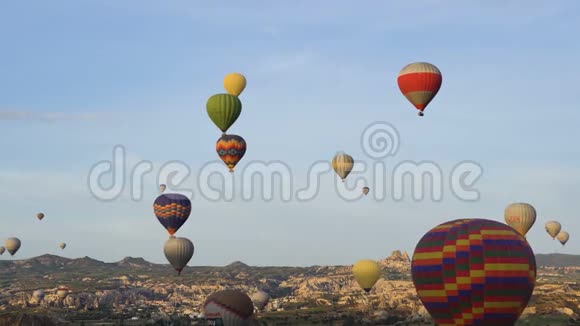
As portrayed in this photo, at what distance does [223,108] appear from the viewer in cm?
A: 9612

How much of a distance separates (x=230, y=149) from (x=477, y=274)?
140 feet

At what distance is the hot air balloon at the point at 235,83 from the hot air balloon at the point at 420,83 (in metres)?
24.0

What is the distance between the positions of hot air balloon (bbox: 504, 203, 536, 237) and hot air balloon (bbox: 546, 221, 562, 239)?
4837cm

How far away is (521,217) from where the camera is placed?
13312cm

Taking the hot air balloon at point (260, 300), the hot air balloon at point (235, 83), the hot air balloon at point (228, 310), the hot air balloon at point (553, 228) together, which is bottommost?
the hot air balloon at point (260, 300)

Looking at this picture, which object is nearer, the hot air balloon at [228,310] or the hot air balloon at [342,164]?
the hot air balloon at [228,310]

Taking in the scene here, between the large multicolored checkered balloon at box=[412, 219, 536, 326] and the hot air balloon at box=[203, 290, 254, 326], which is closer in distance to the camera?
the large multicolored checkered balloon at box=[412, 219, 536, 326]

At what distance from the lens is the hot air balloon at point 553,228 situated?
180625 millimetres

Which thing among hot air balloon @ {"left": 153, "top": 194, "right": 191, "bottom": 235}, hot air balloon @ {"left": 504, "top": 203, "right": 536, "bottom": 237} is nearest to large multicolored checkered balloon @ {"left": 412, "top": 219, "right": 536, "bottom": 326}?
hot air balloon @ {"left": 153, "top": 194, "right": 191, "bottom": 235}

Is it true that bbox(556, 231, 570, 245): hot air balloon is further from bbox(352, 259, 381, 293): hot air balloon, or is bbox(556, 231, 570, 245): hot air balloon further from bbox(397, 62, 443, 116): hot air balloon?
bbox(397, 62, 443, 116): hot air balloon

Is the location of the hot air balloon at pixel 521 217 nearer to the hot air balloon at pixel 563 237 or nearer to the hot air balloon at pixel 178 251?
the hot air balloon at pixel 178 251

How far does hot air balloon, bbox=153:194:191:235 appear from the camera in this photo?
111m

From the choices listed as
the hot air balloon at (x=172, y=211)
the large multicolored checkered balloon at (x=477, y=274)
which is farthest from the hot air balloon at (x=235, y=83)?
the large multicolored checkered balloon at (x=477, y=274)

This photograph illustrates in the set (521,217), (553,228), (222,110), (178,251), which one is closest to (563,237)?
(553,228)
